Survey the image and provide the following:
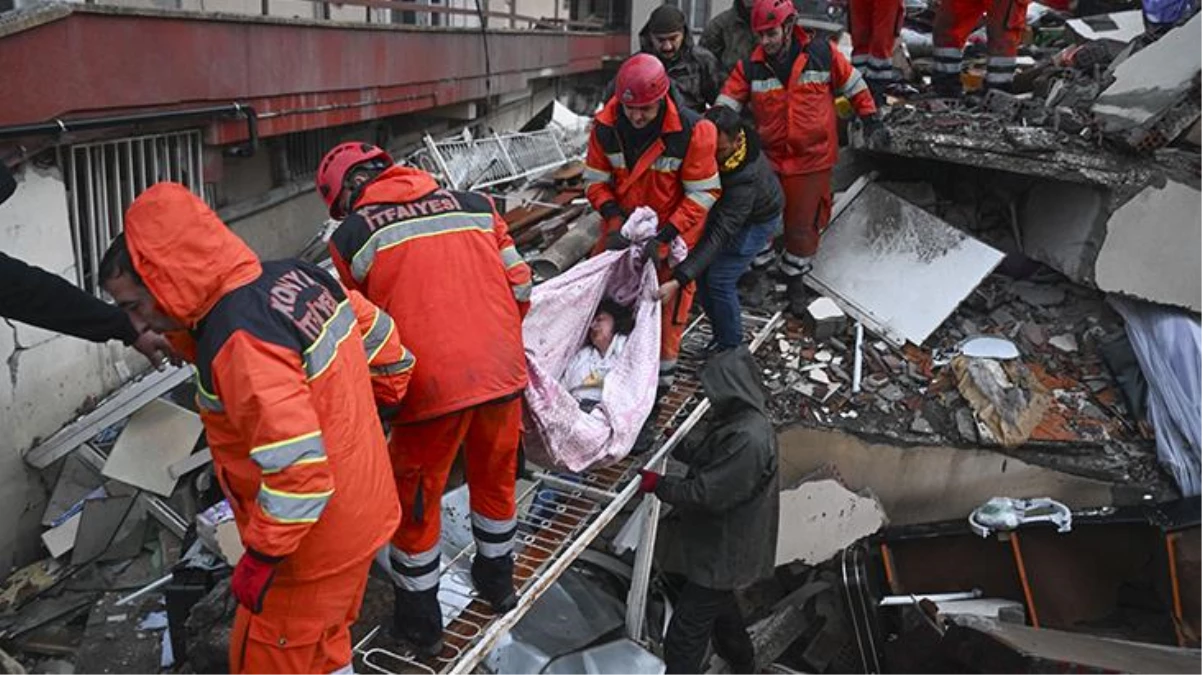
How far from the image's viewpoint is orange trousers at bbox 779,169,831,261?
612cm

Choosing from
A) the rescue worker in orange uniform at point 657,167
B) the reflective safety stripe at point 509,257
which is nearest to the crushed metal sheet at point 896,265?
the rescue worker in orange uniform at point 657,167

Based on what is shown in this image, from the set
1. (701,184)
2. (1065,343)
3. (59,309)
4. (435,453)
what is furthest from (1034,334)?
(59,309)

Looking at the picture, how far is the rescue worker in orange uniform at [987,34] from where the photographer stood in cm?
743

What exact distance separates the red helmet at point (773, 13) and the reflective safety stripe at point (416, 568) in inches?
155

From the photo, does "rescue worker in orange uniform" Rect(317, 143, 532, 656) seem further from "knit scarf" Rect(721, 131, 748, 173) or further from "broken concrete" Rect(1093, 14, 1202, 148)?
"broken concrete" Rect(1093, 14, 1202, 148)

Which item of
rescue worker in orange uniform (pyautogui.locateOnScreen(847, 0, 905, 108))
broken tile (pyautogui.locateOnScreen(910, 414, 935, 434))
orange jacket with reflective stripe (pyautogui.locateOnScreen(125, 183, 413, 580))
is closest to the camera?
orange jacket with reflective stripe (pyautogui.locateOnScreen(125, 183, 413, 580))

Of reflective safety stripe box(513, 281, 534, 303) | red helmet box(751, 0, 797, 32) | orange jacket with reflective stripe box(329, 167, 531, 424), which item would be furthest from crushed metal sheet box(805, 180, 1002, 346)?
orange jacket with reflective stripe box(329, 167, 531, 424)

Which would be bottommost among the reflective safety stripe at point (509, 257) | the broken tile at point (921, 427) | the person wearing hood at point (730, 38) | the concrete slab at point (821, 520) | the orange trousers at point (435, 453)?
the concrete slab at point (821, 520)

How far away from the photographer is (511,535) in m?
3.47

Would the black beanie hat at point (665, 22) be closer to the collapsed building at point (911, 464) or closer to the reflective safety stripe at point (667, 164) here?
the collapsed building at point (911, 464)

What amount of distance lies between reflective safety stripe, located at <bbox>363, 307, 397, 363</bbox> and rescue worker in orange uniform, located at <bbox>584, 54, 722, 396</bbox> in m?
2.03

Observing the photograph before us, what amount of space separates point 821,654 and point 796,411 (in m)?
1.54

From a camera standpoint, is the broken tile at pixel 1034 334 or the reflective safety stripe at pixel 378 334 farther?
the broken tile at pixel 1034 334

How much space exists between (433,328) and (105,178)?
2793 millimetres
